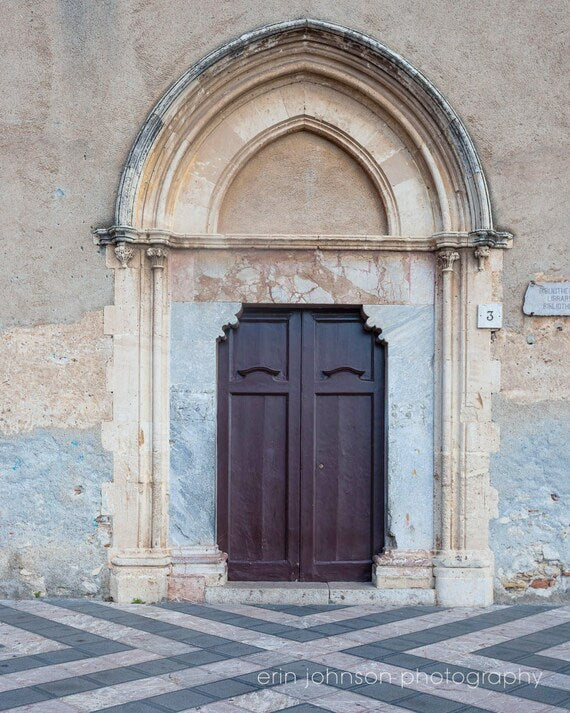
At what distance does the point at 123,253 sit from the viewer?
575 cm

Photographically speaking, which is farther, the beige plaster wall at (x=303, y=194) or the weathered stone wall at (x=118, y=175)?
the beige plaster wall at (x=303, y=194)

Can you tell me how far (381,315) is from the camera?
6.01 meters

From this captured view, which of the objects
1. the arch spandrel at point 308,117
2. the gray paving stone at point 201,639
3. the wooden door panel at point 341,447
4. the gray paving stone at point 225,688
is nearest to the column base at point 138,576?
the gray paving stone at point 201,639

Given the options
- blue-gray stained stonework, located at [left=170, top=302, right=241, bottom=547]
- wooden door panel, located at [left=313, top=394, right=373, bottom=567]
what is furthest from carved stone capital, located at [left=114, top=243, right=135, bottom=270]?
wooden door panel, located at [left=313, top=394, right=373, bottom=567]

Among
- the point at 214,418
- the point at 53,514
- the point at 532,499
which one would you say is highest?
the point at 214,418

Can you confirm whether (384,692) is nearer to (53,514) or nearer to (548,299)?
(53,514)

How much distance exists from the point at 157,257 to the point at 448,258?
2096 millimetres

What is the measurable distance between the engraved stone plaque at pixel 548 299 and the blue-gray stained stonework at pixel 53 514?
322 cm

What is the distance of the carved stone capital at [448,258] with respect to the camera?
5863mm

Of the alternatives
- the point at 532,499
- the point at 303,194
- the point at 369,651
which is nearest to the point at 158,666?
the point at 369,651

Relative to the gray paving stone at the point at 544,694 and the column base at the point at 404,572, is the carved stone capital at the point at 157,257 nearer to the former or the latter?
the column base at the point at 404,572

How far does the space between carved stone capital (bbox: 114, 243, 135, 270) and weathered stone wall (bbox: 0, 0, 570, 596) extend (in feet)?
0.51

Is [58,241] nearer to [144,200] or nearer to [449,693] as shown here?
[144,200]

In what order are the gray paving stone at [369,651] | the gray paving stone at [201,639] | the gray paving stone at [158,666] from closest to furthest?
the gray paving stone at [158,666] → the gray paving stone at [369,651] → the gray paving stone at [201,639]
